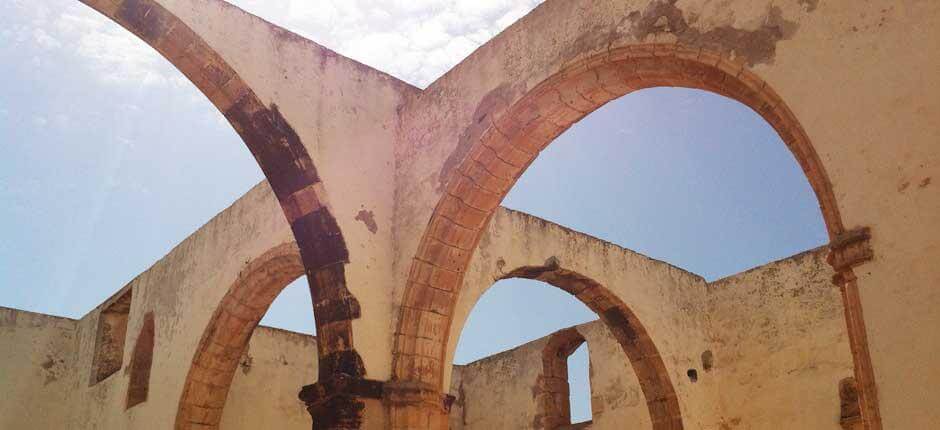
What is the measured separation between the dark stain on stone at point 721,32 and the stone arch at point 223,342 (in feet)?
16.8

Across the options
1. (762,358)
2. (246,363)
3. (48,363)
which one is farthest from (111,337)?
(762,358)

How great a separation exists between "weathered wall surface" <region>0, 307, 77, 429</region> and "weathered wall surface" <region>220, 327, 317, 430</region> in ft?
10.6

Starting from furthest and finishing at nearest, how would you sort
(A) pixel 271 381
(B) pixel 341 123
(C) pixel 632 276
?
1. (A) pixel 271 381
2. (C) pixel 632 276
3. (B) pixel 341 123

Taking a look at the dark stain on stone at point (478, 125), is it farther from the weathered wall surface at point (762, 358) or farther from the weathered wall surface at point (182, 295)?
the weathered wall surface at point (762, 358)

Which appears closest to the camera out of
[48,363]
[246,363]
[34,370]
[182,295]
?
[182,295]

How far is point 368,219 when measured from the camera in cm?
672

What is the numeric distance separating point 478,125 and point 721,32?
2.05 metres

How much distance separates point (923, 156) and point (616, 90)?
230 centimetres

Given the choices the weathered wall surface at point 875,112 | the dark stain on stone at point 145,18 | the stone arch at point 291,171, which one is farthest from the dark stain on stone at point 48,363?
the weathered wall surface at point 875,112

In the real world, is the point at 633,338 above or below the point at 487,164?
below

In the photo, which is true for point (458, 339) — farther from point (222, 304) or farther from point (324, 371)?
point (222, 304)

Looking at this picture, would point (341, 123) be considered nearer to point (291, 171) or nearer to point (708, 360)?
point (291, 171)

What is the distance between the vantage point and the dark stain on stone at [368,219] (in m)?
6.68

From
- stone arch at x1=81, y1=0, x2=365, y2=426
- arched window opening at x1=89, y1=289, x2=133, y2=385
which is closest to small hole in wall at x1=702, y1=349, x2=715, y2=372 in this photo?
stone arch at x1=81, y1=0, x2=365, y2=426
